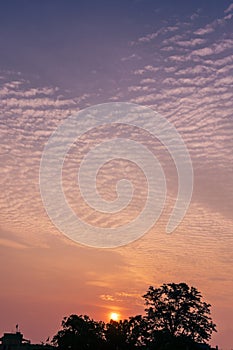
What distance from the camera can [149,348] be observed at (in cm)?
8275

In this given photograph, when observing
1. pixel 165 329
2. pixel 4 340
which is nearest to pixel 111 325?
pixel 165 329

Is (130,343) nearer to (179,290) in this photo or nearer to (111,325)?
(111,325)

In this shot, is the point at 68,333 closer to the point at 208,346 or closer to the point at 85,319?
the point at 85,319

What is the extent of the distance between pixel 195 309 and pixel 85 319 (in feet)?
68.5

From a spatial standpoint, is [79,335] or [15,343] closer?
[79,335]

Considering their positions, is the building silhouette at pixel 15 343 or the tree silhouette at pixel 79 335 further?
the building silhouette at pixel 15 343

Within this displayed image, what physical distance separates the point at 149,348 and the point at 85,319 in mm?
11145

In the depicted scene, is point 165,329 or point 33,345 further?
point 33,345

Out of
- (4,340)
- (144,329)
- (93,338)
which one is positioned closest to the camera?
(93,338)

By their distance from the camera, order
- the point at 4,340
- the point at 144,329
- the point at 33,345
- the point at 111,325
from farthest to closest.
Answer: the point at 4,340 < the point at 33,345 < the point at 144,329 < the point at 111,325

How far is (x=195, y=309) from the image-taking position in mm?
91750

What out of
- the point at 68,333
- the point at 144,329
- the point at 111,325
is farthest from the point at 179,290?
the point at 68,333

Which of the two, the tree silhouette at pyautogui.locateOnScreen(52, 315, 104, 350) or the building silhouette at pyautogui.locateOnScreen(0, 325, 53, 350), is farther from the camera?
the building silhouette at pyautogui.locateOnScreen(0, 325, 53, 350)

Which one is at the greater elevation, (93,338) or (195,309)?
(195,309)
